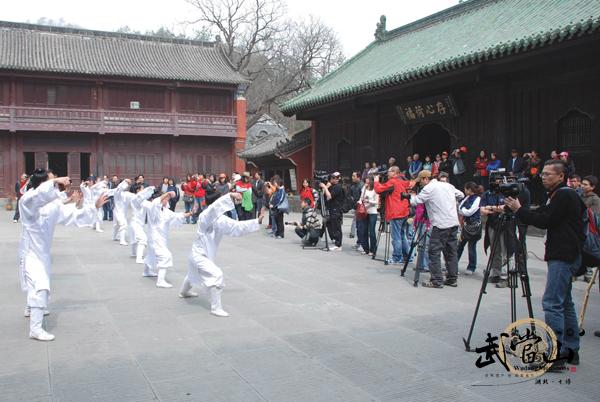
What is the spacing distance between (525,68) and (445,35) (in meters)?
5.05

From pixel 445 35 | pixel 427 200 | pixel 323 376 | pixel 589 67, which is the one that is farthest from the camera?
pixel 445 35

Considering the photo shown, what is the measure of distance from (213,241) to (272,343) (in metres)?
1.80

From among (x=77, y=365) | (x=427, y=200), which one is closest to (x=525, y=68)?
(x=427, y=200)

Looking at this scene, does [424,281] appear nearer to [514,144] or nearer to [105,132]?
[514,144]

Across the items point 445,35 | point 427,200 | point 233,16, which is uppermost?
point 233,16

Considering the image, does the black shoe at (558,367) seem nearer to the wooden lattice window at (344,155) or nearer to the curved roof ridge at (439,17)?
the curved roof ridge at (439,17)

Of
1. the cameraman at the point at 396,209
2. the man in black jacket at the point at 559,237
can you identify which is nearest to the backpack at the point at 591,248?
the man in black jacket at the point at 559,237

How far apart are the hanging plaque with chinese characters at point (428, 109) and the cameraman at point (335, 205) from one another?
5448 mm

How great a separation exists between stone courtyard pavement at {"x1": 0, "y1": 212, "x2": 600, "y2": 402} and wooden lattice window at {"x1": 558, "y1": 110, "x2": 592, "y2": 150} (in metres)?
5.23

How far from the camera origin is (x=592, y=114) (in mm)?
11969

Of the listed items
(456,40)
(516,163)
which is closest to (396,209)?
(516,163)

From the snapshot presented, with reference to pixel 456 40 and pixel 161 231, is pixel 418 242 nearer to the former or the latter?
pixel 161 231

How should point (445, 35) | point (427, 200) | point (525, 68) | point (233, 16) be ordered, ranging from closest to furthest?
point (427, 200), point (525, 68), point (445, 35), point (233, 16)

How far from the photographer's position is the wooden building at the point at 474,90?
39.5 feet
